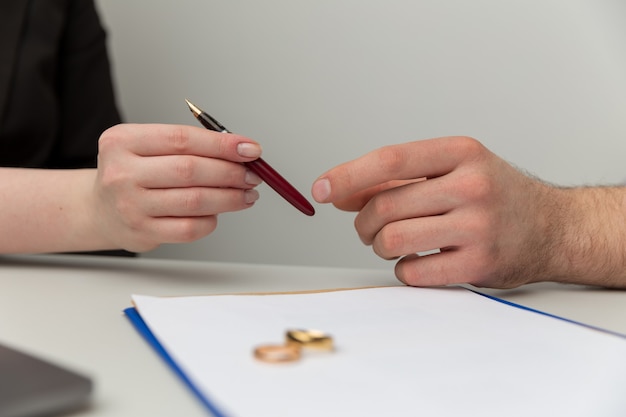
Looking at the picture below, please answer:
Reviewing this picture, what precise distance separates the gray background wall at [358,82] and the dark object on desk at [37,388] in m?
1.01

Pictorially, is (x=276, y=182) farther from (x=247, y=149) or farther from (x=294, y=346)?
(x=294, y=346)

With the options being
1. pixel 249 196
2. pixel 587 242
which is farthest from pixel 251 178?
pixel 587 242

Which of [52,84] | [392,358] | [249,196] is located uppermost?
[52,84]

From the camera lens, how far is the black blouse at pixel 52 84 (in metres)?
1.16

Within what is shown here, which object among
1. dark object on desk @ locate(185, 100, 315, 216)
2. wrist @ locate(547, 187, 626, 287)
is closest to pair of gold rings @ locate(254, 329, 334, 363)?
dark object on desk @ locate(185, 100, 315, 216)

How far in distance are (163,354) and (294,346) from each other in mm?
101

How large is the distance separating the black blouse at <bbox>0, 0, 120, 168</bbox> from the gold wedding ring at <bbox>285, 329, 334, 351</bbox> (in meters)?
0.91

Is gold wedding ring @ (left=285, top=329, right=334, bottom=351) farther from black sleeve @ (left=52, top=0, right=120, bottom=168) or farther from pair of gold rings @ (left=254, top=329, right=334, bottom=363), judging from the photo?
black sleeve @ (left=52, top=0, right=120, bottom=168)

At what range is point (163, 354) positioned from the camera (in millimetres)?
477

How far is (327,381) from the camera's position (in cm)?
41

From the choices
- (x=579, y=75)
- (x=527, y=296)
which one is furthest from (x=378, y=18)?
(x=527, y=296)

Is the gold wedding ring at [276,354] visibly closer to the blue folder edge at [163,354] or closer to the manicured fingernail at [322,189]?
the blue folder edge at [163,354]

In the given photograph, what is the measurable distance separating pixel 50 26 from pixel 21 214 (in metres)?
0.57

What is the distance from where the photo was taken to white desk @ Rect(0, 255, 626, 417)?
424 millimetres
